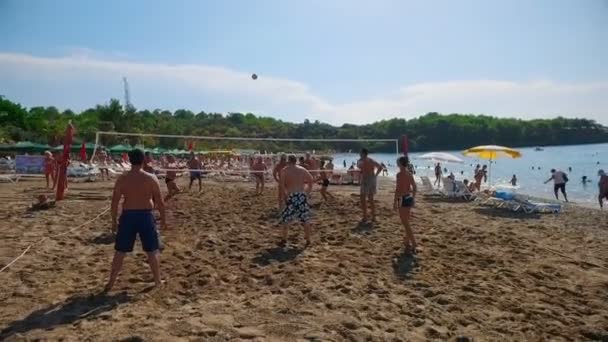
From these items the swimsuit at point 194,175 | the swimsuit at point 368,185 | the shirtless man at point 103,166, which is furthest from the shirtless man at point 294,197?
the shirtless man at point 103,166

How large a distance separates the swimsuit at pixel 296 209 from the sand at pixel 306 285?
1.34 feet

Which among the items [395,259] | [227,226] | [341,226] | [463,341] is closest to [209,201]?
[227,226]

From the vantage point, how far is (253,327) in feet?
12.7

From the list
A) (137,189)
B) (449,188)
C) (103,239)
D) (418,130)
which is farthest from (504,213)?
(418,130)

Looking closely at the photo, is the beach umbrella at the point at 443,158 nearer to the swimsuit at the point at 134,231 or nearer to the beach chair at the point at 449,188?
the beach chair at the point at 449,188

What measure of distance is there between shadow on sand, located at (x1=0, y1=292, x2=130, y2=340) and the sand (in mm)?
15

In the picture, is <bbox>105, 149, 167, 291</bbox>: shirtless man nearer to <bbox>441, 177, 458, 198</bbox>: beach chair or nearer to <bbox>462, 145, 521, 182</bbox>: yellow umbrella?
<bbox>441, 177, 458, 198</bbox>: beach chair

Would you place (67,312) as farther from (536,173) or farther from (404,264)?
(536,173)

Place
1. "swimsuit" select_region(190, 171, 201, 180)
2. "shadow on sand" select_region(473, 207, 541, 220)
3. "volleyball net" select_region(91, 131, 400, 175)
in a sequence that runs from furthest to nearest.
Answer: "volleyball net" select_region(91, 131, 400, 175) < "swimsuit" select_region(190, 171, 201, 180) < "shadow on sand" select_region(473, 207, 541, 220)

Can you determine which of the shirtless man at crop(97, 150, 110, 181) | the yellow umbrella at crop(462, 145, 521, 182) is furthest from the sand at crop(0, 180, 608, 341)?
the shirtless man at crop(97, 150, 110, 181)

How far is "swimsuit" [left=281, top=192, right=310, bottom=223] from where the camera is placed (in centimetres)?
694

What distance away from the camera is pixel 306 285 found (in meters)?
5.02

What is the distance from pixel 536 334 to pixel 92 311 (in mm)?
3791

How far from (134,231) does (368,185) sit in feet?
18.2
